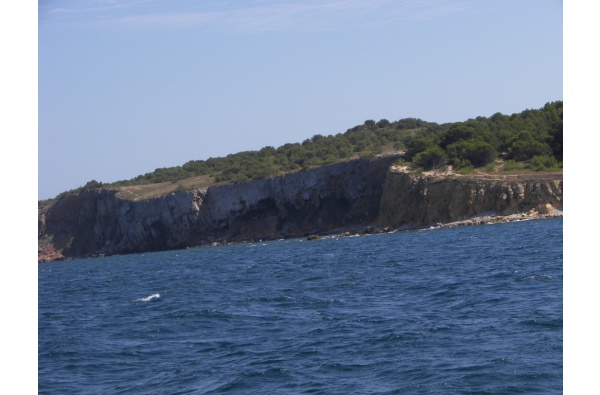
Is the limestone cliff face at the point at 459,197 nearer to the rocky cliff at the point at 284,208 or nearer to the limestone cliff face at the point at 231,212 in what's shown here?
the rocky cliff at the point at 284,208

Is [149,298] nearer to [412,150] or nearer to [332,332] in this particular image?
[332,332]

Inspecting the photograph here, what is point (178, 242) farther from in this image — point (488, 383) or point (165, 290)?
point (488, 383)

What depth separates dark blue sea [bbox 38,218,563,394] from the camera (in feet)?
38.5

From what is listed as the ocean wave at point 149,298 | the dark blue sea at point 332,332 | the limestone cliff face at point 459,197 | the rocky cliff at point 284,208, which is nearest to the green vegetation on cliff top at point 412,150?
the rocky cliff at point 284,208

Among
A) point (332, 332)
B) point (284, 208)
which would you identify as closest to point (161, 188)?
point (284, 208)

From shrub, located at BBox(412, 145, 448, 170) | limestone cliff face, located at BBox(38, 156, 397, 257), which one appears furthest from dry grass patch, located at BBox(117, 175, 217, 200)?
shrub, located at BBox(412, 145, 448, 170)

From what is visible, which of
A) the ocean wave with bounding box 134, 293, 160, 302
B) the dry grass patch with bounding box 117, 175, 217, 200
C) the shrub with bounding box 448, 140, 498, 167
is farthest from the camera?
the dry grass patch with bounding box 117, 175, 217, 200

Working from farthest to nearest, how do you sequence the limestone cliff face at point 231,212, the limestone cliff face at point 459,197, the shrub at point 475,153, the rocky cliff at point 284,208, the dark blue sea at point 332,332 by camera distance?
the limestone cliff face at point 231,212, the shrub at point 475,153, the rocky cliff at point 284,208, the limestone cliff face at point 459,197, the dark blue sea at point 332,332

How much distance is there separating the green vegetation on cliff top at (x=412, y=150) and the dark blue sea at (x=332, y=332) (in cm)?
3131

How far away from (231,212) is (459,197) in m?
26.3

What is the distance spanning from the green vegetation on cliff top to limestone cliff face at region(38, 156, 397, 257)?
7.70 ft

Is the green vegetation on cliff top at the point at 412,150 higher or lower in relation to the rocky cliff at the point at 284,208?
higher

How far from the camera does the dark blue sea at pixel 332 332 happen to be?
11750mm

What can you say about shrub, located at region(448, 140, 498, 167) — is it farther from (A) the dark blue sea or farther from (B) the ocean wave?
(B) the ocean wave
